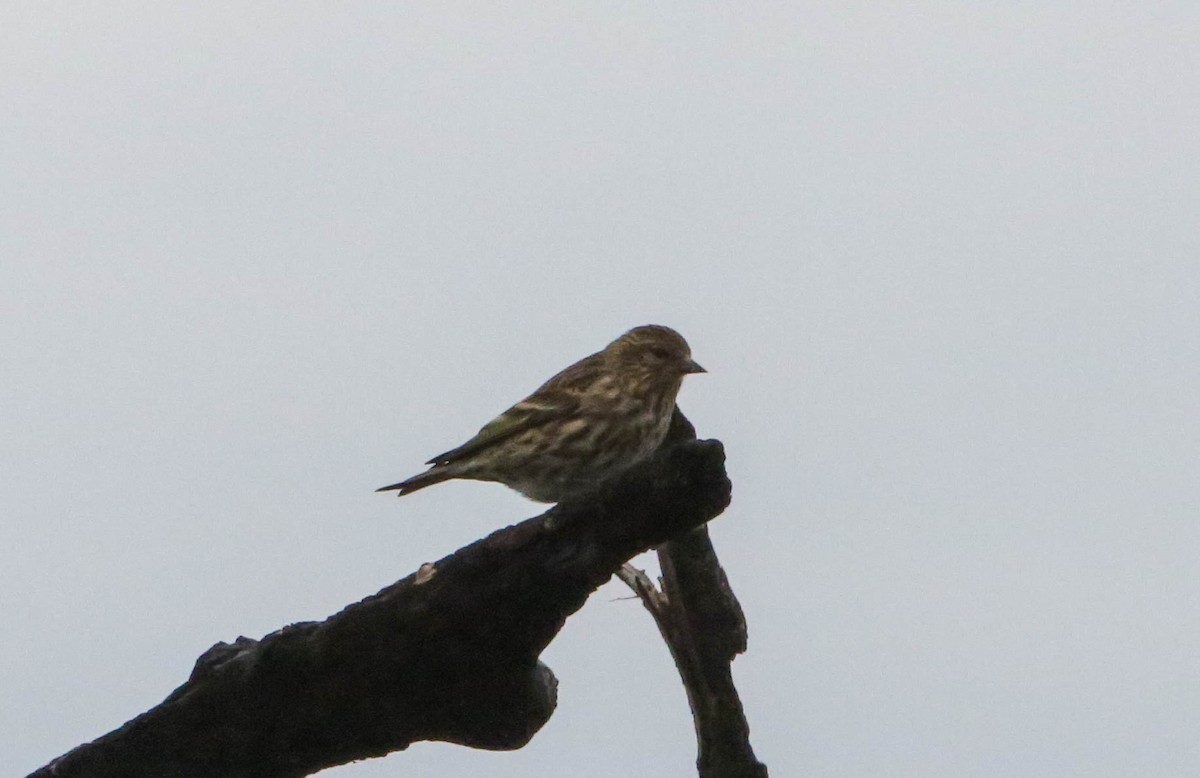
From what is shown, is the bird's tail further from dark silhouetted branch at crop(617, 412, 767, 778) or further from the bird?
dark silhouetted branch at crop(617, 412, 767, 778)

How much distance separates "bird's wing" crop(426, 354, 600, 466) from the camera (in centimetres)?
984

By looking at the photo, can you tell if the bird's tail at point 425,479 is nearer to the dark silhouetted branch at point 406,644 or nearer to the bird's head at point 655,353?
the bird's head at point 655,353

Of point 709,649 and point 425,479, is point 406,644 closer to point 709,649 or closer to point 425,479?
point 709,649

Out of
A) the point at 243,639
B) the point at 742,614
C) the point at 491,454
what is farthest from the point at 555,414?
the point at 243,639

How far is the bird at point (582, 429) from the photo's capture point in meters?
9.48

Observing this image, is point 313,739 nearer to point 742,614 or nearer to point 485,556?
point 485,556

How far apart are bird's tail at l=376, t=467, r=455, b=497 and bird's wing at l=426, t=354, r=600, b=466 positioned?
53mm

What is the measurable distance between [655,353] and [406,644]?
16.7 ft

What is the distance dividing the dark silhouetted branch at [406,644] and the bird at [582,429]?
160 inches

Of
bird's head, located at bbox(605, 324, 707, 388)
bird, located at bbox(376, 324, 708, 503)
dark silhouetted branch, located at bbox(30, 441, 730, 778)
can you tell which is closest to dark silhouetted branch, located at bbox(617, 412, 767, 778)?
dark silhouetted branch, located at bbox(30, 441, 730, 778)

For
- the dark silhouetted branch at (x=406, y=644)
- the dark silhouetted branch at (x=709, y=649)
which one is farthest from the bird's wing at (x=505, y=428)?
the dark silhouetted branch at (x=406, y=644)

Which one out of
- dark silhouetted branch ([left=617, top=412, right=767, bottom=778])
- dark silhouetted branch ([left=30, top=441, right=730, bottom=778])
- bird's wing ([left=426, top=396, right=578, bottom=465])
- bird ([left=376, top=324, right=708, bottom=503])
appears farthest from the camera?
bird's wing ([left=426, top=396, right=578, bottom=465])

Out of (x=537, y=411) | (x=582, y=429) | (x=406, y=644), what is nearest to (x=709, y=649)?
(x=406, y=644)

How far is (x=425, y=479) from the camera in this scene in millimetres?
9781
